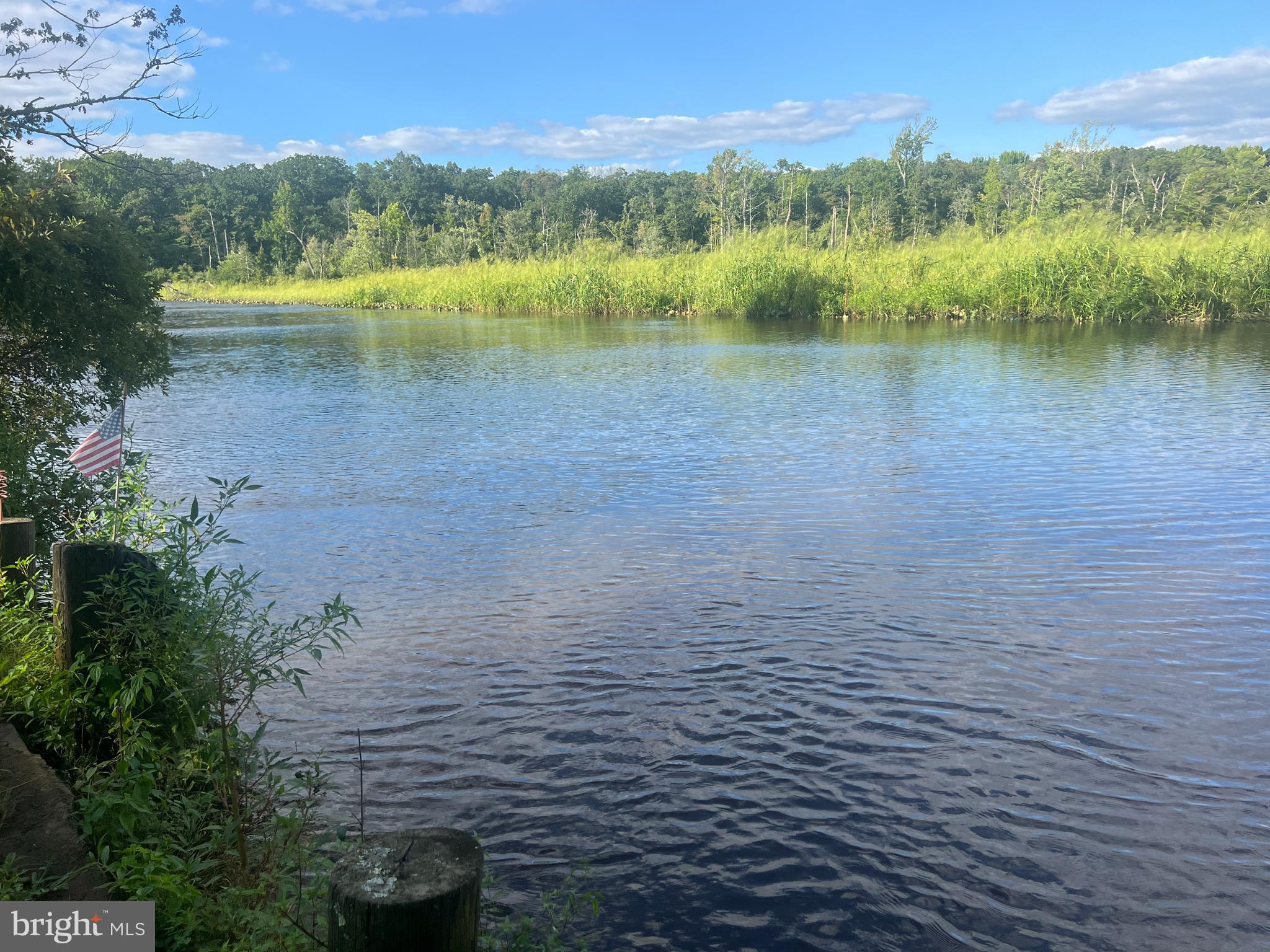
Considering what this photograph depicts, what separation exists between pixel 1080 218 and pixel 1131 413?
78.4 feet

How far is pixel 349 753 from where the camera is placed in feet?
16.1

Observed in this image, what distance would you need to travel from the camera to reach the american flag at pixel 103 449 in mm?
6129

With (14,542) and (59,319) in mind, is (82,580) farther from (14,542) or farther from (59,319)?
(59,319)

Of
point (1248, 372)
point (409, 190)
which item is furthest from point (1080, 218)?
point (409, 190)

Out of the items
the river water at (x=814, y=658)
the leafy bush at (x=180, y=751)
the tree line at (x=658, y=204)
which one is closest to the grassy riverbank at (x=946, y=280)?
the tree line at (x=658, y=204)

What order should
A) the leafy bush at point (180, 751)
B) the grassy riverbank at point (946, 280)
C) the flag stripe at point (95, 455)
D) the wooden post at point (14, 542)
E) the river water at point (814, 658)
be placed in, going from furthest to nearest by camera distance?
the grassy riverbank at point (946, 280) < the flag stripe at point (95, 455) < the wooden post at point (14, 542) < the river water at point (814, 658) < the leafy bush at point (180, 751)

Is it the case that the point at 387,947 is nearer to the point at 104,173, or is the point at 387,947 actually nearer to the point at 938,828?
the point at 938,828

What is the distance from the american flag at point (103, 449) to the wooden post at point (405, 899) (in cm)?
480

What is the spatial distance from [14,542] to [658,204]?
106295 millimetres

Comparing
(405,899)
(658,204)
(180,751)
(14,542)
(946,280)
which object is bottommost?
(180,751)

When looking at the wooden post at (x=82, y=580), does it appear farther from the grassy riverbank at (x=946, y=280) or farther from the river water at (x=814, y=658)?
the grassy riverbank at (x=946, y=280)

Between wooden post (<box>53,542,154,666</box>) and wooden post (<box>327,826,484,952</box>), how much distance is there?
2.41 m

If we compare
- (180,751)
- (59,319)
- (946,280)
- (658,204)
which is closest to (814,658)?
(180,751)

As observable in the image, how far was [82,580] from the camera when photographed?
159 inches
